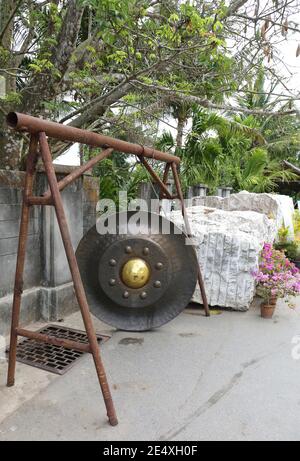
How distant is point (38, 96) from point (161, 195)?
5.79 ft

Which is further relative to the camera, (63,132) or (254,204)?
(254,204)

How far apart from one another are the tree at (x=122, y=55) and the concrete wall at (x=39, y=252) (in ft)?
2.30

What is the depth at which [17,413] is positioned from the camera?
224 cm

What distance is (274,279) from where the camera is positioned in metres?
4.11

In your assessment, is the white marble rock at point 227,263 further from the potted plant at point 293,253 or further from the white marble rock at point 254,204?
the white marble rock at point 254,204

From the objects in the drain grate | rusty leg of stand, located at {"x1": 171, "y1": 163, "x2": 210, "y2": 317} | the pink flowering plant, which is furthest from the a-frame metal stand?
the pink flowering plant

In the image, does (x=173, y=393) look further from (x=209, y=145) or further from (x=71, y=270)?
(x=209, y=145)

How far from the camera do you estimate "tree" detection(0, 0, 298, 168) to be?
3.50 m

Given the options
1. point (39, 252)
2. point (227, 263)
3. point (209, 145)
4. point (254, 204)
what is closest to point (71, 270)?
point (39, 252)

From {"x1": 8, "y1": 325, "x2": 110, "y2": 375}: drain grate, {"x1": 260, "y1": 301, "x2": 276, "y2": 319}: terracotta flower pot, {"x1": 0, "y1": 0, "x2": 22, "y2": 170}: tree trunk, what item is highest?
{"x1": 0, "y1": 0, "x2": 22, "y2": 170}: tree trunk

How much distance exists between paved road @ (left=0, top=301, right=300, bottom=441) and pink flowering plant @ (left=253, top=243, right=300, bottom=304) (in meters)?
0.57

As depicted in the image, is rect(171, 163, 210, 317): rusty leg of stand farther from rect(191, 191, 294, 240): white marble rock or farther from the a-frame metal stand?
rect(191, 191, 294, 240): white marble rock

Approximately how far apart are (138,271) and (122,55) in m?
2.09

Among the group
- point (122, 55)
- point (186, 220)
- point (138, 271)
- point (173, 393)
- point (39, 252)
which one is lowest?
point (173, 393)
